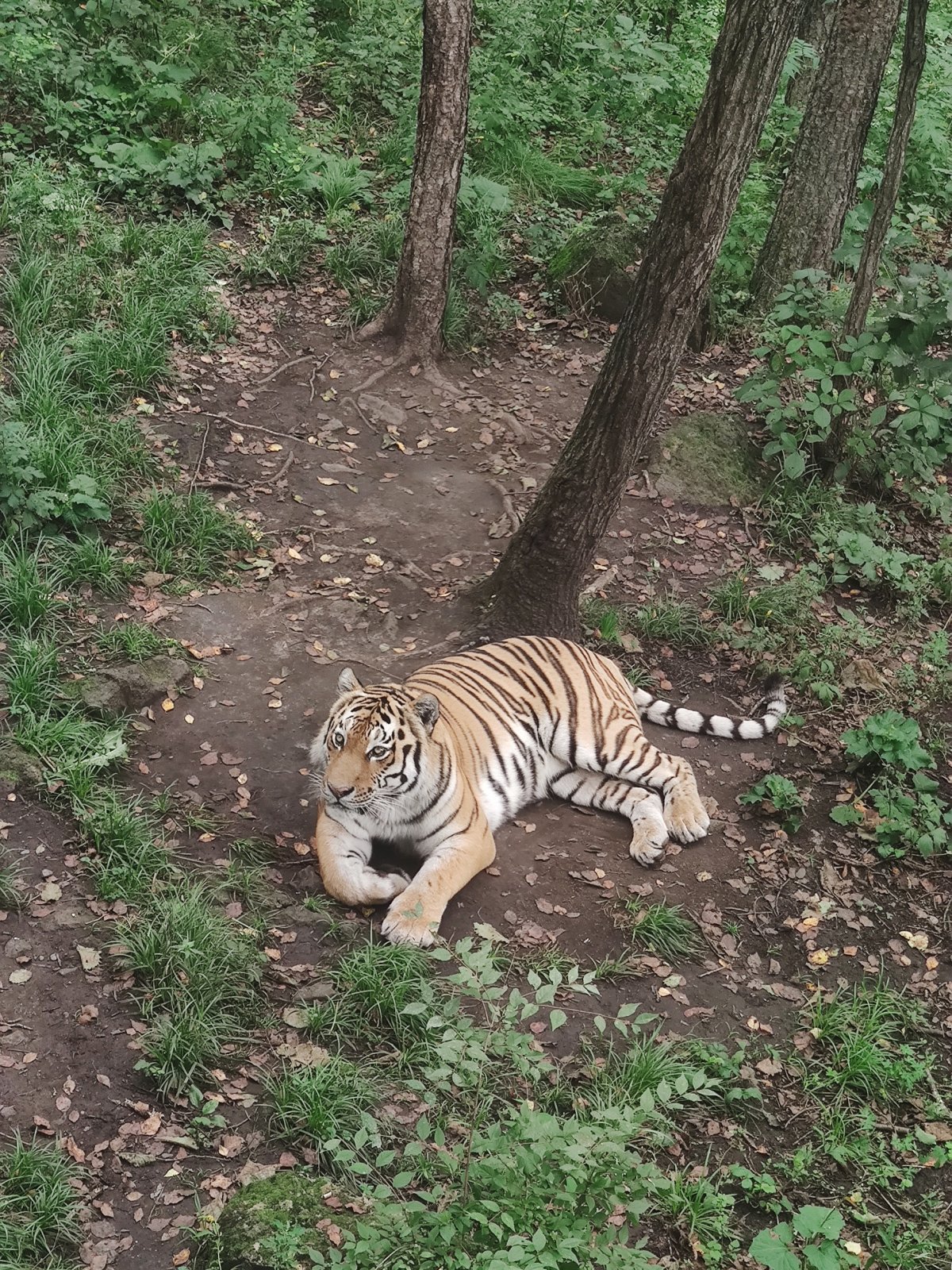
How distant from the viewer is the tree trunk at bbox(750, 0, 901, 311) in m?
8.27

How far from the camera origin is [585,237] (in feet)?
31.3

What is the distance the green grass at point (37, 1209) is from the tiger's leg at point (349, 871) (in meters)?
1.48

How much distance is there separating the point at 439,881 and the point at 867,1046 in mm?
1771

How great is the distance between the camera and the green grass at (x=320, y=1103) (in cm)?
384

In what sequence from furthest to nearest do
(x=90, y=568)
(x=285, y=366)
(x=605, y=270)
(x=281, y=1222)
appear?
(x=605, y=270) < (x=285, y=366) < (x=90, y=568) < (x=281, y=1222)

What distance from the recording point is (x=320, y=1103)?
3881mm

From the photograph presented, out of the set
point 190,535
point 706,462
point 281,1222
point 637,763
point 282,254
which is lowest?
point 281,1222

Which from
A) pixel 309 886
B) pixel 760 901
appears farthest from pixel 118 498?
pixel 760 901

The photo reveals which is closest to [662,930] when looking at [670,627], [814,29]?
[670,627]

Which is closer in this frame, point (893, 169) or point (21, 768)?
point (21, 768)

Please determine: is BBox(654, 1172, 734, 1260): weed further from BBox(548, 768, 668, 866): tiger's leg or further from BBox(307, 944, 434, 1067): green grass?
BBox(548, 768, 668, 866): tiger's leg

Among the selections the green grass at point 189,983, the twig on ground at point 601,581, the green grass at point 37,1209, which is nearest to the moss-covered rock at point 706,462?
the twig on ground at point 601,581

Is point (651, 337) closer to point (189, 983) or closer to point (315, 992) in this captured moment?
point (315, 992)

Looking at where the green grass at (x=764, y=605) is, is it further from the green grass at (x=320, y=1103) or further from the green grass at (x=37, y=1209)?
the green grass at (x=37, y=1209)
